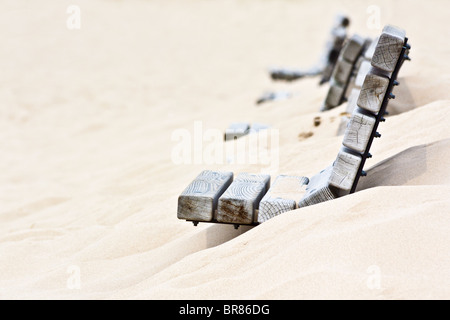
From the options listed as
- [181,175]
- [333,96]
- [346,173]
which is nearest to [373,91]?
[346,173]

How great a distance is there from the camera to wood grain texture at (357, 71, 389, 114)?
8.86 ft

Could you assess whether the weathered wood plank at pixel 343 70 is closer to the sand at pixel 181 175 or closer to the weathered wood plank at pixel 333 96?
the weathered wood plank at pixel 333 96

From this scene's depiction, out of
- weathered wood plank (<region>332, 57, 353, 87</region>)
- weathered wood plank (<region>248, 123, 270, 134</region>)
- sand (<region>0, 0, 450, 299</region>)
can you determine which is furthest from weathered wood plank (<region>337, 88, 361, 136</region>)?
weathered wood plank (<region>248, 123, 270, 134</region>)

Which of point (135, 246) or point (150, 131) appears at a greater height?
point (135, 246)

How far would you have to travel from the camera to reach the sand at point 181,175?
2219 millimetres

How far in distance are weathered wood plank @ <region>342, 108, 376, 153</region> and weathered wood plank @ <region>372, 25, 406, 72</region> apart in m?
0.22

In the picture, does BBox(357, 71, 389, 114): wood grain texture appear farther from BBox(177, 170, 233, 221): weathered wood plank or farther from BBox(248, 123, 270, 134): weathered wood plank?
BBox(248, 123, 270, 134): weathered wood plank

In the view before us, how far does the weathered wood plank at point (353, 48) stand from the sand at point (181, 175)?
383 mm

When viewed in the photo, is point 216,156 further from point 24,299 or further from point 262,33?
point 262,33

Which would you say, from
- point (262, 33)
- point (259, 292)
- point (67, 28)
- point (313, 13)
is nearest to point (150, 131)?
point (259, 292)

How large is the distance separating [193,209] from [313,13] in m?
13.7

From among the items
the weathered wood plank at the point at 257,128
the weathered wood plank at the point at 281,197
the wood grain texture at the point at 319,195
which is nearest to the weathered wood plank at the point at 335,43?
the weathered wood plank at the point at 257,128

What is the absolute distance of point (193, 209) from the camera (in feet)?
9.48

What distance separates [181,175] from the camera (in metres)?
4.79
